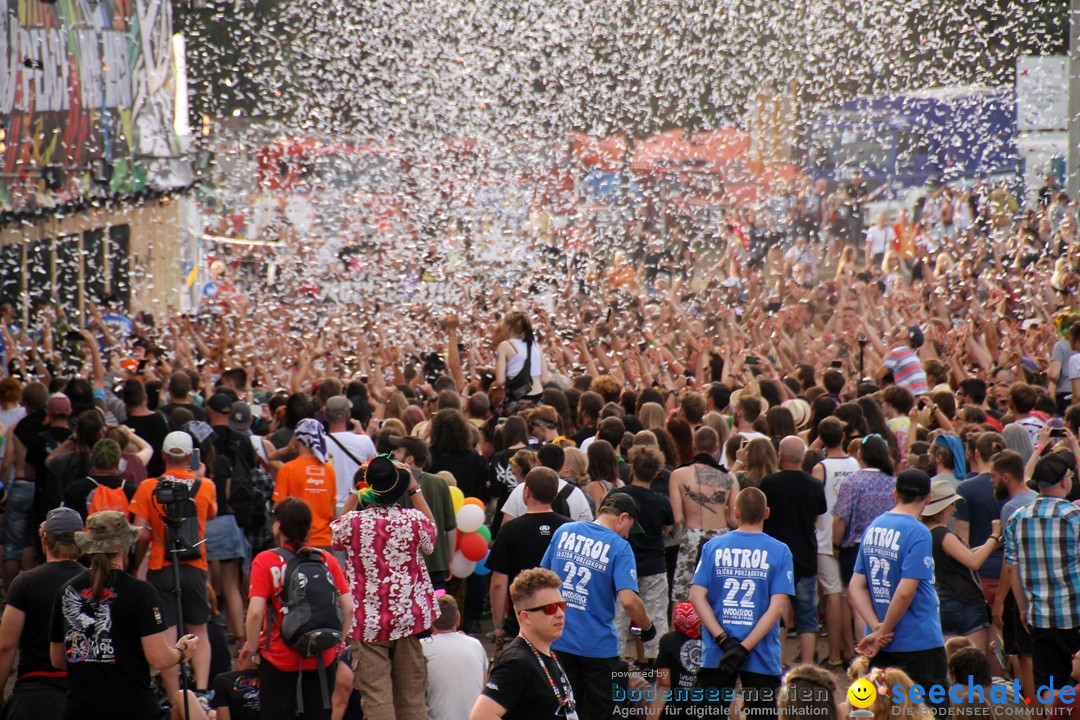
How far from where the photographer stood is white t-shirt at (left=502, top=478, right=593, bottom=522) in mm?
5789

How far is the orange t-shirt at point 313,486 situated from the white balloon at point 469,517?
66 centimetres

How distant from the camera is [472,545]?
652 centimetres

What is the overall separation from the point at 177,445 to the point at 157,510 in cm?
31

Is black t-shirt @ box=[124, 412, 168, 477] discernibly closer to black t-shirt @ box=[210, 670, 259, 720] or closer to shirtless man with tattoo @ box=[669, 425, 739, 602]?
black t-shirt @ box=[210, 670, 259, 720]

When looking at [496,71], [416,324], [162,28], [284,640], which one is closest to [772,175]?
[496,71]

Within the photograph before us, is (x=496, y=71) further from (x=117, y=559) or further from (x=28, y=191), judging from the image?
(x=117, y=559)

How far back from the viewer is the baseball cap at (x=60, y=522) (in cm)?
454

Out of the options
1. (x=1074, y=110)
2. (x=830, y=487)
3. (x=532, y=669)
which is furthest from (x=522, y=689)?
(x=1074, y=110)

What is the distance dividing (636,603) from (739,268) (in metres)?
11.6

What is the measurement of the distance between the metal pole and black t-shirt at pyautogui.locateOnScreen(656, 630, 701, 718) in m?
10.5

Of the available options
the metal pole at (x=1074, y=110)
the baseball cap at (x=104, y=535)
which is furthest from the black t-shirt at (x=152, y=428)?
the metal pole at (x=1074, y=110)

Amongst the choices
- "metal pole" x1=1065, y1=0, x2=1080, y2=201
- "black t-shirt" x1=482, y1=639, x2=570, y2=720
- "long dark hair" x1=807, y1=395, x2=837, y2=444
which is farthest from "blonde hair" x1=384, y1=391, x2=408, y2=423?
"metal pole" x1=1065, y1=0, x2=1080, y2=201

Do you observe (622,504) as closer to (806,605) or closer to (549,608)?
(549,608)

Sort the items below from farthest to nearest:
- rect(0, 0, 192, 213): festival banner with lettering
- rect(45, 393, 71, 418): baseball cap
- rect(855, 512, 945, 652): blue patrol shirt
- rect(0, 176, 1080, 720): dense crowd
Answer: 1. rect(0, 0, 192, 213): festival banner with lettering
2. rect(45, 393, 71, 418): baseball cap
3. rect(855, 512, 945, 652): blue patrol shirt
4. rect(0, 176, 1080, 720): dense crowd
